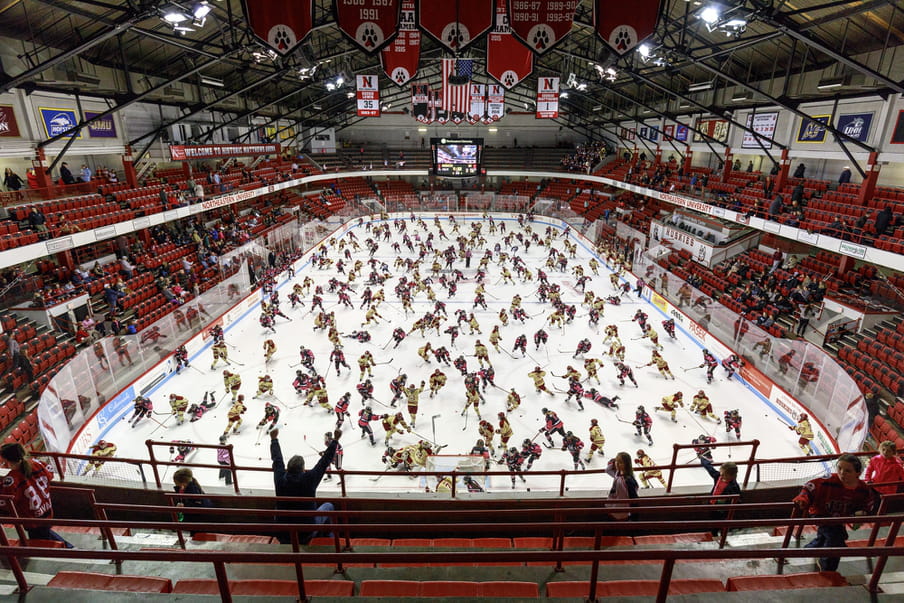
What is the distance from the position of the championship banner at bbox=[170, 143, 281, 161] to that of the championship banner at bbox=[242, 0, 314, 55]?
1761cm

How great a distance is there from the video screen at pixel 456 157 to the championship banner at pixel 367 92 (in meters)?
14.1

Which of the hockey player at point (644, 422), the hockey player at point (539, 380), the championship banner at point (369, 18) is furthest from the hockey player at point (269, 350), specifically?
the hockey player at point (644, 422)

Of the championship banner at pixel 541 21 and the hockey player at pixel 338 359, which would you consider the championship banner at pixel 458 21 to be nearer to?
the championship banner at pixel 541 21

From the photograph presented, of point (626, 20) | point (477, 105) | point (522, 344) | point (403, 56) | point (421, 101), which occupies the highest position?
point (421, 101)

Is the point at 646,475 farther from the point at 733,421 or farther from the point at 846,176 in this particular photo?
the point at 846,176

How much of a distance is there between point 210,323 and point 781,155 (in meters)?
25.4

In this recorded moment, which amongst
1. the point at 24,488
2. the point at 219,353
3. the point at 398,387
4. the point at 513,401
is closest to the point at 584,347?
the point at 513,401

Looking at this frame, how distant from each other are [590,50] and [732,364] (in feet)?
69.5

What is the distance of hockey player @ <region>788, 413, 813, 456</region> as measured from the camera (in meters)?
9.95

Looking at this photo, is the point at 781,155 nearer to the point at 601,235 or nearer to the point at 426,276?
the point at 601,235

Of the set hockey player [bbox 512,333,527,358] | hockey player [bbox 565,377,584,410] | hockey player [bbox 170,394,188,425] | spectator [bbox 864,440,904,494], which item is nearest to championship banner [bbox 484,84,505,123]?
hockey player [bbox 512,333,527,358]

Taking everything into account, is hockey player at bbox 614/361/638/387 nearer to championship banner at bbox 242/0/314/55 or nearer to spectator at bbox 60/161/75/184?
championship banner at bbox 242/0/314/55

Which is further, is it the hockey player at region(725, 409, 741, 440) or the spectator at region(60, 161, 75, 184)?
the spectator at region(60, 161, 75, 184)

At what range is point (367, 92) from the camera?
72.8ft
